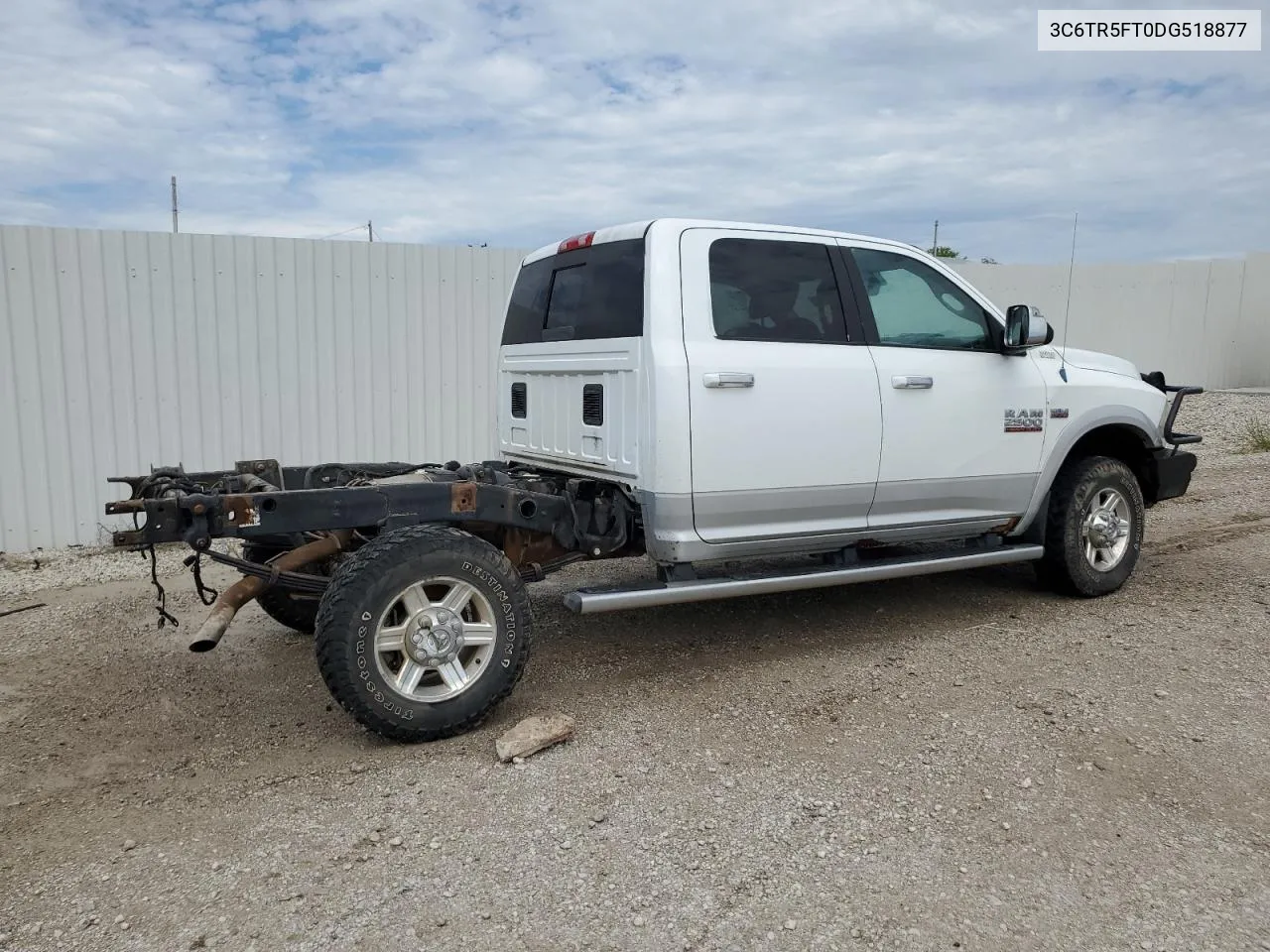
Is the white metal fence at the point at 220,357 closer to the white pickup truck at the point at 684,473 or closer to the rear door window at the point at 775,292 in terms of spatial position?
the white pickup truck at the point at 684,473

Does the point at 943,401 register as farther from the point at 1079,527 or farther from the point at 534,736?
the point at 534,736

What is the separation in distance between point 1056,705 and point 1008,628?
1173mm

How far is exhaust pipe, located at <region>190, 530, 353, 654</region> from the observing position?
376 cm

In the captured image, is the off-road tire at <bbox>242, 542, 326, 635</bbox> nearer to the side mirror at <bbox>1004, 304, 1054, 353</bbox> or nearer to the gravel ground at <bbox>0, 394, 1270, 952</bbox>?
the gravel ground at <bbox>0, 394, 1270, 952</bbox>

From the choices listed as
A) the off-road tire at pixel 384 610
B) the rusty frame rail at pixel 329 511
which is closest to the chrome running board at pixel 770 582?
the off-road tire at pixel 384 610

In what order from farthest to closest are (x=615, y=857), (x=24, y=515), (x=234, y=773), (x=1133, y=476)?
(x=24, y=515) < (x=1133, y=476) < (x=234, y=773) < (x=615, y=857)

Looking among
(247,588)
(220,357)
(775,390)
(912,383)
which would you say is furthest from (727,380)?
(220,357)

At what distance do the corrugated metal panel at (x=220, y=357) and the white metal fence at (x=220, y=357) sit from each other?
0.01m

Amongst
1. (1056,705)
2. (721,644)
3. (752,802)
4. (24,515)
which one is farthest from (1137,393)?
(24,515)

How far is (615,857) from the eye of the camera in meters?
3.12

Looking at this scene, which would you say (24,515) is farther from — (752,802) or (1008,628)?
(1008,628)

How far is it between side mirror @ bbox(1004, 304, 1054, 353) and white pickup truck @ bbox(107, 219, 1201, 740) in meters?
0.01

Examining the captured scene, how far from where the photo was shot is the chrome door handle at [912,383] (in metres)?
4.93

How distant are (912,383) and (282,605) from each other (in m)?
3.54
